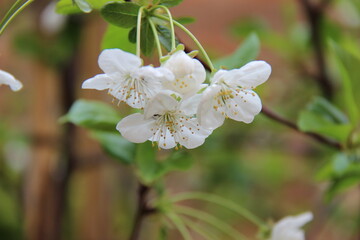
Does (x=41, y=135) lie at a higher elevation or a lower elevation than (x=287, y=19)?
lower

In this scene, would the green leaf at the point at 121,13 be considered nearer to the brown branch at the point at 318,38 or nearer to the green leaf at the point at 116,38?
the green leaf at the point at 116,38

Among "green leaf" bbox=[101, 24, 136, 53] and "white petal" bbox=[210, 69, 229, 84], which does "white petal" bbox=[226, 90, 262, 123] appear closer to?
"white petal" bbox=[210, 69, 229, 84]

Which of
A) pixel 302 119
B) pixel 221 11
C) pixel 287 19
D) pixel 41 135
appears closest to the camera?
pixel 302 119

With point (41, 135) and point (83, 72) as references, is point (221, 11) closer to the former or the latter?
point (83, 72)

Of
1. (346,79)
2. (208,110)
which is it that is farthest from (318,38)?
(208,110)

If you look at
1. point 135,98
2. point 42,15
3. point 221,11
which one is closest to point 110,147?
point 135,98

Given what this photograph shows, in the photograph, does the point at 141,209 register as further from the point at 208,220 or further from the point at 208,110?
the point at 208,110

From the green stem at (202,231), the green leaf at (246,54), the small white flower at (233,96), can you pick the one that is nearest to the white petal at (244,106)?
the small white flower at (233,96)

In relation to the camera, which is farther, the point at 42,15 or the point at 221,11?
the point at 221,11

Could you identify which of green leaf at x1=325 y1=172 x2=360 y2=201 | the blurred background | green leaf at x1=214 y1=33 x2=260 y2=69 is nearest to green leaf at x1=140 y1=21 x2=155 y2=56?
green leaf at x1=214 y1=33 x2=260 y2=69
